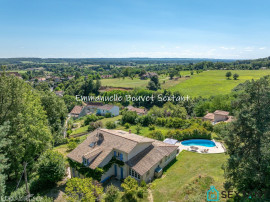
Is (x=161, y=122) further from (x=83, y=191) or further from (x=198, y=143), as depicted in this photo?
(x=83, y=191)

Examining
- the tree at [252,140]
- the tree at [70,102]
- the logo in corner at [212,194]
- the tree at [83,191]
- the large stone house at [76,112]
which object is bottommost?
the large stone house at [76,112]

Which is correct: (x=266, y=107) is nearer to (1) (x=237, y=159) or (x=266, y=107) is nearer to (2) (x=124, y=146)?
(1) (x=237, y=159)

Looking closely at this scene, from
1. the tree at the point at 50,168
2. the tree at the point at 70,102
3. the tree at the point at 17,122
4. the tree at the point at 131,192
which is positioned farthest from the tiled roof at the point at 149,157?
the tree at the point at 70,102

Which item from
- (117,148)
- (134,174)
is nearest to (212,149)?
(134,174)

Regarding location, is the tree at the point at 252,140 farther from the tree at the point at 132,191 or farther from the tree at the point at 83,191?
the tree at the point at 83,191

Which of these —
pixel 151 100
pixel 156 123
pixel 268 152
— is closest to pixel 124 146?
pixel 268 152

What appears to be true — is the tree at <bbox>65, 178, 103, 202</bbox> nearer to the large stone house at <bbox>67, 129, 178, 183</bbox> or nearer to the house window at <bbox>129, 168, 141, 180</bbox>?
the large stone house at <bbox>67, 129, 178, 183</bbox>
